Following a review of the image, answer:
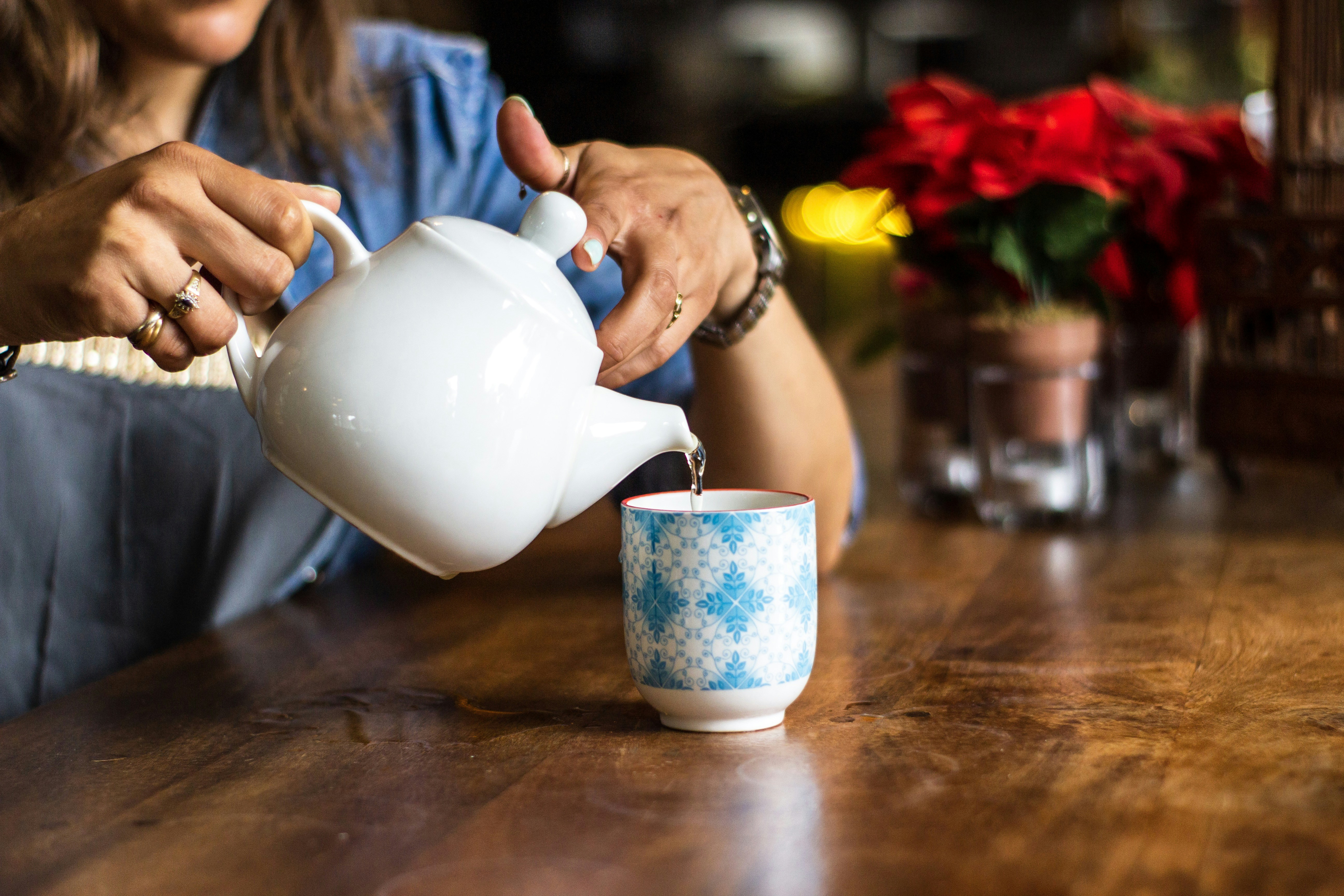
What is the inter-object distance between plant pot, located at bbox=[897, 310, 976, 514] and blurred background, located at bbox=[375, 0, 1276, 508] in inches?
99.5

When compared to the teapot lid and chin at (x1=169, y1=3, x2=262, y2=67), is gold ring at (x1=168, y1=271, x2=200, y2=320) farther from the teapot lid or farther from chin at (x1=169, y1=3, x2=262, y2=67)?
chin at (x1=169, y1=3, x2=262, y2=67)

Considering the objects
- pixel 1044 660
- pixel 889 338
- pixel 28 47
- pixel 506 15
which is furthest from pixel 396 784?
pixel 506 15

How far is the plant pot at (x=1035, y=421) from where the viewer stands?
1145 millimetres

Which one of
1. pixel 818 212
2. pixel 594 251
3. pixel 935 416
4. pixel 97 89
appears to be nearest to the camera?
pixel 594 251

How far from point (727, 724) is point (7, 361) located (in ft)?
1.56

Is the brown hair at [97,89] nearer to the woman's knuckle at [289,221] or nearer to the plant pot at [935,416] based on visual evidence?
the woman's knuckle at [289,221]

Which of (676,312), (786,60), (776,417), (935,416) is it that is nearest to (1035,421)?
(935,416)

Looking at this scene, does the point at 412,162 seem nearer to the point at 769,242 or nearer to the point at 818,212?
the point at 769,242

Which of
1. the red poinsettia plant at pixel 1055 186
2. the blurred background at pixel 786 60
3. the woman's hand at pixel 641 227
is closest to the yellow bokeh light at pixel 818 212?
the blurred background at pixel 786 60

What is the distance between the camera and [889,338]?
4.54ft

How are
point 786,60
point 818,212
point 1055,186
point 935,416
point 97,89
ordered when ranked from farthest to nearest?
point 786,60, point 818,212, point 935,416, point 1055,186, point 97,89

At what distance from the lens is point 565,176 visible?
747 mm

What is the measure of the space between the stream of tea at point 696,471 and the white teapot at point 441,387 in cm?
8

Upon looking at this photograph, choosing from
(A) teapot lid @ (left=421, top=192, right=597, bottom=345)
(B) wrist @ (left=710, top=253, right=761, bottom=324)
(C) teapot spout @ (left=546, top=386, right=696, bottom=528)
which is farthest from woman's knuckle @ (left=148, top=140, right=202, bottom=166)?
(B) wrist @ (left=710, top=253, right=761, bottom=324)
